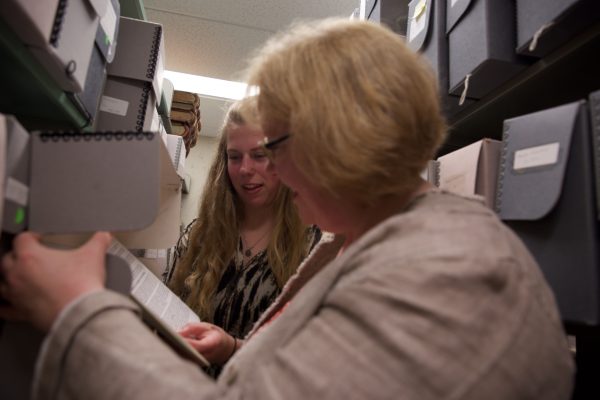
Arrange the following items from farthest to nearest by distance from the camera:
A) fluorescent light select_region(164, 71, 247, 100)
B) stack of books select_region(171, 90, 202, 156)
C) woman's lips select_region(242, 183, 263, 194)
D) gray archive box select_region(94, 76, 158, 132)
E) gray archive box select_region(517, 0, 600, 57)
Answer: fluorescent light select_region(164, 71, 247, 100), stack of books select_region(171, 90, 202, 156), woman's lips select_region(242, 183, 263, 194), gray archive box select_region(94, 76, 158, 132), gray archive box select_region(517, 0, 600, 57)

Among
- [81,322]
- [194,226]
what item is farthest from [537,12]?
[194,226]

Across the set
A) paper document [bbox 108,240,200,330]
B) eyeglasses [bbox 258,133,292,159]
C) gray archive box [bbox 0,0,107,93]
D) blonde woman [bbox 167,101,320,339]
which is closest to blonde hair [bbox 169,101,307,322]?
blonde woman [bbox 167,101,320,339]

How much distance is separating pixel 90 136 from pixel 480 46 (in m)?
0.87

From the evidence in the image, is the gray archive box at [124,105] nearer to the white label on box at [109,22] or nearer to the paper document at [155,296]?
the white label on box at [109,22]

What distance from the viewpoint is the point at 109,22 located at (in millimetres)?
864

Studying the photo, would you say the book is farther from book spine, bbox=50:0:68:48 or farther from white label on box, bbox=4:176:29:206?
white label on box, bbox=4:176:29:206

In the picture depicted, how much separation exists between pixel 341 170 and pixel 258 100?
180 mm

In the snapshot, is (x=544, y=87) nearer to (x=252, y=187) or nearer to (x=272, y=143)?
(x=272, y=143)

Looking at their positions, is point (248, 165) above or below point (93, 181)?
above

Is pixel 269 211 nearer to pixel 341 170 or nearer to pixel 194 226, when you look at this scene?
pixel 194 226

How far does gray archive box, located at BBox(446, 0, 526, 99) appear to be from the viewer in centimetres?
89

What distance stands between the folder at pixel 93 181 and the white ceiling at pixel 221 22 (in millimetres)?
1650

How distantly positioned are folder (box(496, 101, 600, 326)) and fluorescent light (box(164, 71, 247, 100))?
7.95ft

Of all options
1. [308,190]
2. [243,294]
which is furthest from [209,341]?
[308,190]
